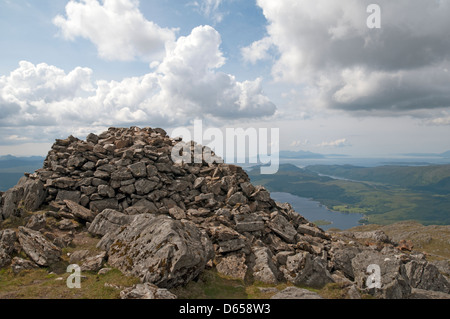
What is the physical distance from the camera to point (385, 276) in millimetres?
21781

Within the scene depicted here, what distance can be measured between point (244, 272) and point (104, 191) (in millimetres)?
21247

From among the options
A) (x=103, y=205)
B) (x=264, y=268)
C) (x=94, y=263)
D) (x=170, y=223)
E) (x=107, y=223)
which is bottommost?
(x=264, y=268)

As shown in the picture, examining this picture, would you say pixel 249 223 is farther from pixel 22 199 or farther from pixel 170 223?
pixel 22 199

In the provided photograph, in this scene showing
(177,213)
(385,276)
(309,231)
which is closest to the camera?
(385,276)

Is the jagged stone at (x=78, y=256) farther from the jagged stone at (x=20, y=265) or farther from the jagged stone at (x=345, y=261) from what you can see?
the jagged stone at (x=345, y=261)

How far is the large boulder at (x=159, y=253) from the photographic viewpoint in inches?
688

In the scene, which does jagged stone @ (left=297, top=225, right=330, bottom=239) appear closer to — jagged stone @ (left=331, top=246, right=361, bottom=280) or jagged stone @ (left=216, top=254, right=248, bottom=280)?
jagged stone @ (left=331, top=246, right=361, bottom=280)

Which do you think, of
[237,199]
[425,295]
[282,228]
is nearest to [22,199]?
[237,199]

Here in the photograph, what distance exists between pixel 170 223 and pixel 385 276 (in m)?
19.4

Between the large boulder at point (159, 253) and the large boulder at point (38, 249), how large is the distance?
487 cm

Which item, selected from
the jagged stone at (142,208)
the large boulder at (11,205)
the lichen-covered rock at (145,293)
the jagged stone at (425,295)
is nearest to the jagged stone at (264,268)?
the lichen-covered rock at (145,293)

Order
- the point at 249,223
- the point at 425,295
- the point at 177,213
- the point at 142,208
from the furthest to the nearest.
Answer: the point at 142,208 → the point at 177,213 → the point at 249,223 → the point at 425,295
